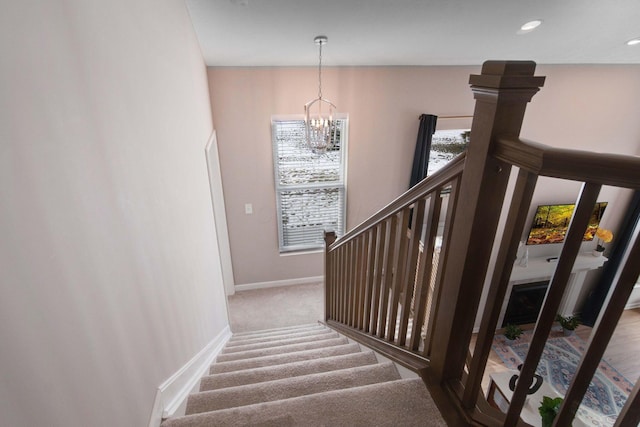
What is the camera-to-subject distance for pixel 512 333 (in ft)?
16.4

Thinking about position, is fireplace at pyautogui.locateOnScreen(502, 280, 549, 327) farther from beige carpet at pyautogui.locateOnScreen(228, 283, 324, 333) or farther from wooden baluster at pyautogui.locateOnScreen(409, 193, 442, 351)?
wooden baluster at pyautogui.locateOnScreen(409, 193, 442, 351)

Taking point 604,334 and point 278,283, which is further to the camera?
point 278,283

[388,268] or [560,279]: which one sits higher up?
[560,279]

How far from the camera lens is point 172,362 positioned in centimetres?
140

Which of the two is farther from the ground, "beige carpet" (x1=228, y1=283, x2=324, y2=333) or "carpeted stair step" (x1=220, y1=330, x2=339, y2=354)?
"carpeted stair step" (x1=220, y1=330, x2=339, y2=354)

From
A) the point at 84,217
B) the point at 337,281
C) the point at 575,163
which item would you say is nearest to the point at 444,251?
the point at 575,163

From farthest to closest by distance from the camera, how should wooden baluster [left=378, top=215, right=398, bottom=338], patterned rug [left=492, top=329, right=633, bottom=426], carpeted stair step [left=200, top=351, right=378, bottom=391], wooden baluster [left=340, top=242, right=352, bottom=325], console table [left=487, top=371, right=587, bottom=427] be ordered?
patterned rug [left=492, top=329, right=633, bottom=426], console table [left=487, top=371, right=587, bottom=427], wooden baluster [left=340, top=242, right=352, bottom=325], carpeted stair step [left=200, top=351, right=378, bottom=391], wooden baluster [left=378, top=215, right=398, bottom=338]

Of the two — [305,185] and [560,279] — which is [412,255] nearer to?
[560,279]

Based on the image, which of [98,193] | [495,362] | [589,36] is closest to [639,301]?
[495,362]

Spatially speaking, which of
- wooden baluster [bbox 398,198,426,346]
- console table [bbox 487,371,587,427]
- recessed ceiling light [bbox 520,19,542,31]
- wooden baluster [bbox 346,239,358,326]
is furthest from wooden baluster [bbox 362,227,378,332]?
recessed ceiling light [bbox 520,19,542,31]

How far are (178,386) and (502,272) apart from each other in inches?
56.6

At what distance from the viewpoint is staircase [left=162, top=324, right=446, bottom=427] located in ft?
3.43

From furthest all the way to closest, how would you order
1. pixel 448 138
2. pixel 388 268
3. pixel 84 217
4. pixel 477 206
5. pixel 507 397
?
pixel 448 138 → pixel 507 397 → pixel 388 268 → pixel 477 206 → pixel 84 217

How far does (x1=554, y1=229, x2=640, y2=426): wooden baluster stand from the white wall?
1003mm
